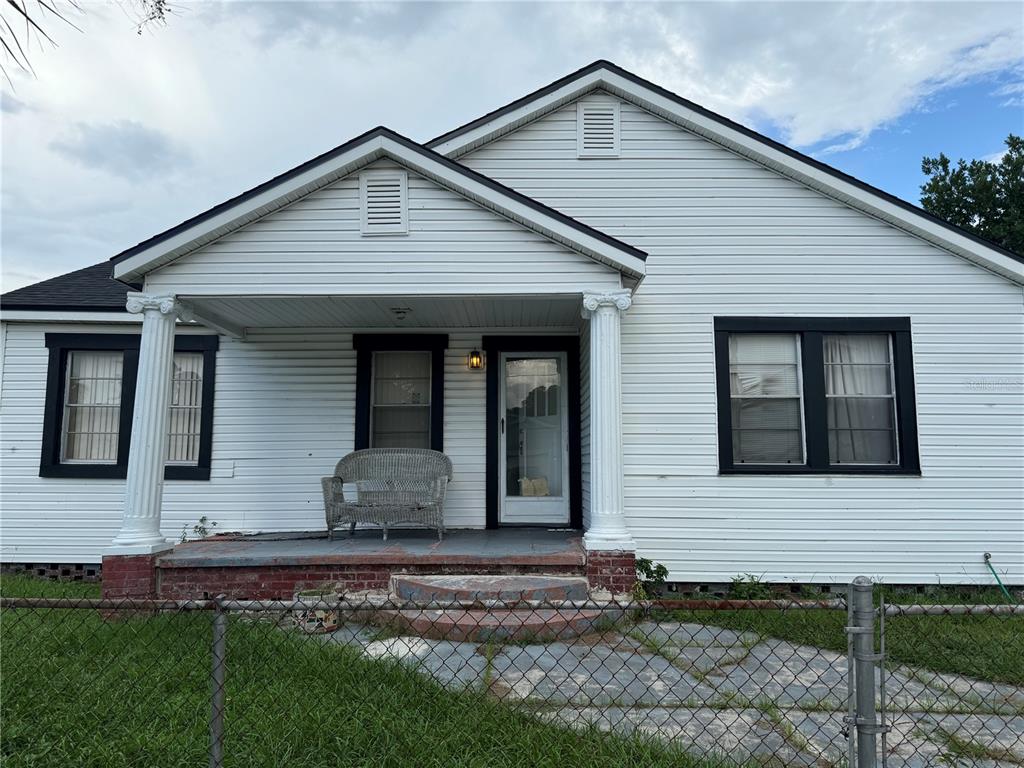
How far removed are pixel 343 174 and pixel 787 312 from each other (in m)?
4.89

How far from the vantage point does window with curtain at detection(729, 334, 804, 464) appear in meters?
6.74

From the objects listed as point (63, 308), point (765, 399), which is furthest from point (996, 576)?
point (63, 308)

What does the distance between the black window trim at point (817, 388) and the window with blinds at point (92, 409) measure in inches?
284

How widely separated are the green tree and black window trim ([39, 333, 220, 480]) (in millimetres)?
21593

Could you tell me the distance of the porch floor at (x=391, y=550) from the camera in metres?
5.51

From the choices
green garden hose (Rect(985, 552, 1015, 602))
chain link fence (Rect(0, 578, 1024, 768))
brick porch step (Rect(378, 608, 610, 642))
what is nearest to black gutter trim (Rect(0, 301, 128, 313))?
chain link fence (Rect(0, 578, 1024, 768))

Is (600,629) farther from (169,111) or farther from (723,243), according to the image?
(169,111)

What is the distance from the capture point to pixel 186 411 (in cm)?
761

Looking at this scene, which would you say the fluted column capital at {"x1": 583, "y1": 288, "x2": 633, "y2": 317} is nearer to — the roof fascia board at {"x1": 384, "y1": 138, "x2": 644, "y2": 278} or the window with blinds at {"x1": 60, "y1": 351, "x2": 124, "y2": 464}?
the roof fascia board at {"x1": 384, "y1": 138, "x2": 644, "y2": 278}

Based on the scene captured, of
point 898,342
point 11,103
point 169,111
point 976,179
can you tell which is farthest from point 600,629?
point 976,179

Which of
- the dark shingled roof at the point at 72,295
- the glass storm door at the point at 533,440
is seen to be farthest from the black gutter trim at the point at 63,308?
the glass storm door at the point at 533,440

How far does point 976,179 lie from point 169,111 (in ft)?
76.4

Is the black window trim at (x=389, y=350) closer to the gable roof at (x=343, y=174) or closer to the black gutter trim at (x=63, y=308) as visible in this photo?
the gable roof at (x=343, y=174)

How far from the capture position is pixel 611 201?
282 inches
